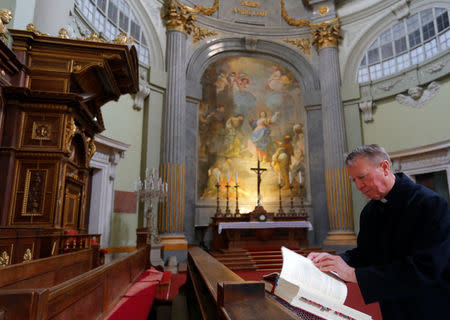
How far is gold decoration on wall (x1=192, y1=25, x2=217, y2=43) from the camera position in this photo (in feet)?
37.6

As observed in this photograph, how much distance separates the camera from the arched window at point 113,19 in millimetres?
8227

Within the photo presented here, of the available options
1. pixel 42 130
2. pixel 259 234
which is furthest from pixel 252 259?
pixel 42 130

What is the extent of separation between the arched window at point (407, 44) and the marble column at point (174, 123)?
6414mm

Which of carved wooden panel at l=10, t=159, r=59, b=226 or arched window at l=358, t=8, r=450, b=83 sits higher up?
arched window at l=358, t=8, r=450, b=83

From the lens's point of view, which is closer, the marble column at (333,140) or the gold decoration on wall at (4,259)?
the gold decoration on wall at (4,259)

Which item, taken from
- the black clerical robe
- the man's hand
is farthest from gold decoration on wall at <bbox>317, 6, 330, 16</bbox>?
the man's hand

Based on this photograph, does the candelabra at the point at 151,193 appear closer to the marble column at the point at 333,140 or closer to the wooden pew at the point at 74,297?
the wooden pew at the point at 74,297

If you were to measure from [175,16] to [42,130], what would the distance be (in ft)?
23.8

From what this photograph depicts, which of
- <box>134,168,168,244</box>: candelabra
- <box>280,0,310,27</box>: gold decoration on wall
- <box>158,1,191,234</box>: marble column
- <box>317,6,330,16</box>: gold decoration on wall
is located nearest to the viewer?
<box>134,168,168,244</box>: candelabra

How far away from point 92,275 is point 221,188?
9374 mm

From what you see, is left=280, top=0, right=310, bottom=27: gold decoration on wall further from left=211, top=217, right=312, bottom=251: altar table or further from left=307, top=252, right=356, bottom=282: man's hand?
left=307, top=252, right=356, bottom=282: man's hand

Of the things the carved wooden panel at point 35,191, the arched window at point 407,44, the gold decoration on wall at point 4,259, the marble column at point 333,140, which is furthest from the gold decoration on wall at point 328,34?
the gold decoration on wall at point 4,259

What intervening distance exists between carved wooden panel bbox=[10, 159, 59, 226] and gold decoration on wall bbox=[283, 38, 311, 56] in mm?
10465

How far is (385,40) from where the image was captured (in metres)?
11.5
